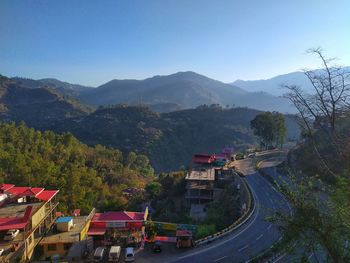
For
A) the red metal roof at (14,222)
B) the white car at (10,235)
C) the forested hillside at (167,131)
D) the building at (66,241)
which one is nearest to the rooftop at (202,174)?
the building at (66,241)

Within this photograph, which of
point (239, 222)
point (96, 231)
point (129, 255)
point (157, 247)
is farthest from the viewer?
point (239, 222)

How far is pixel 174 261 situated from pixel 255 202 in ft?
47.3

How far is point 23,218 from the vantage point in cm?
2078

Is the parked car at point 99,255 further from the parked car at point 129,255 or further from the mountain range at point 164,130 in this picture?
the mountain range at point 164,130

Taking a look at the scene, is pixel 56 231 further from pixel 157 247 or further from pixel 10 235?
pixel 157 247

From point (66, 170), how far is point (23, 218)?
97.6 ft

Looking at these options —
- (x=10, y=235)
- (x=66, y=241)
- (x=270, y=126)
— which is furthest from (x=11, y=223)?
(x=270, y=126)

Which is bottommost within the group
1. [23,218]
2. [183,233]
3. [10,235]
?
[183,233]

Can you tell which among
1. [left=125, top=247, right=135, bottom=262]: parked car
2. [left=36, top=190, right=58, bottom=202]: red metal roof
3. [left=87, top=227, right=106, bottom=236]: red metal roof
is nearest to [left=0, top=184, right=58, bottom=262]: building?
[left=36, top=190, right=58, bottom=202]: red metal roof

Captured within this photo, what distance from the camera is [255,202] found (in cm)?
3206

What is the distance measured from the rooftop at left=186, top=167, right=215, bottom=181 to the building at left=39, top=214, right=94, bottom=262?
1806 centimetres

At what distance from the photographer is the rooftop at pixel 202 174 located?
133 feet

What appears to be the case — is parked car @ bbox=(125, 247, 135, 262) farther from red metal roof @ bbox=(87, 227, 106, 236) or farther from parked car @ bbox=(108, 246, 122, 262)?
red metal roof @ bbox=(87, 227, 106, 236)

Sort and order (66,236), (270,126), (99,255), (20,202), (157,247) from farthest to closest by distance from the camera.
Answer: (270,126)
(20,202)
(66,236)
(157,247)
(99,255)
